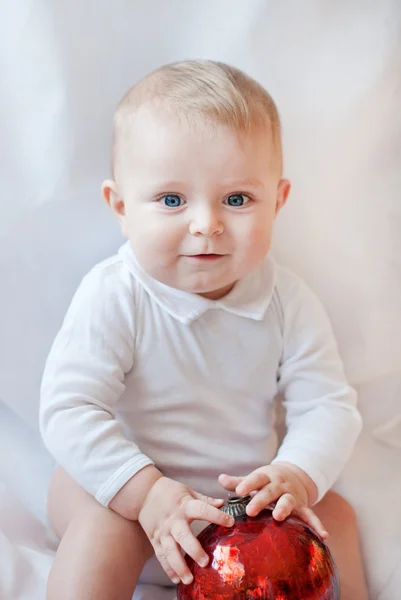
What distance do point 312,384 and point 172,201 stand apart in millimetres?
342

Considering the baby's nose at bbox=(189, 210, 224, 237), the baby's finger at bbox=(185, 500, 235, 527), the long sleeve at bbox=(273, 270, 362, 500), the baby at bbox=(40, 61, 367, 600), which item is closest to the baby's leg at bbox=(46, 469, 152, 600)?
the baby at bbox=(40, 61, 367, 600)

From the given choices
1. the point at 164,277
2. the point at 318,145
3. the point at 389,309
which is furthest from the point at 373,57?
the point at 164,277

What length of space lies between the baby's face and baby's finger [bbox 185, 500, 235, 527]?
263 mm

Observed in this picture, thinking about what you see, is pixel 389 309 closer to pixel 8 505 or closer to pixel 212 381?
pixel 212 381

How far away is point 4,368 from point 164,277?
35cm

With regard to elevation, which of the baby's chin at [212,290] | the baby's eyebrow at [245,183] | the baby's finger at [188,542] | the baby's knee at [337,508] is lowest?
the baby's knee at [337,508]

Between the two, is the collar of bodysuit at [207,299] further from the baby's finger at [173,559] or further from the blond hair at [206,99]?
the baby's finger at [173,559]

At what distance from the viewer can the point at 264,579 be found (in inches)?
30.1

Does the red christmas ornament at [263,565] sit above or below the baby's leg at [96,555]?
above

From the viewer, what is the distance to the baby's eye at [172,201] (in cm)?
92

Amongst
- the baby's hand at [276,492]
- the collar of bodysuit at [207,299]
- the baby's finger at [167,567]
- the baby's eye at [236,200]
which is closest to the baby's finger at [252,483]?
the baby's hand at [276,492]

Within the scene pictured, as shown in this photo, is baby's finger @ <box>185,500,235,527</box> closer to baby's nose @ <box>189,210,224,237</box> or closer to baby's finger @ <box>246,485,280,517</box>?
baby's finger @ <box>246,485,280,517</box>

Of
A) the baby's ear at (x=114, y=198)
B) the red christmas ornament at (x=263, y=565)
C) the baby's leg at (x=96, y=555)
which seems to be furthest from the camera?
the baby's ear at (x=114, y=198)

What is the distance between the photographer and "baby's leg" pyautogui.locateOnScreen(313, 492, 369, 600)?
38.0 inches
